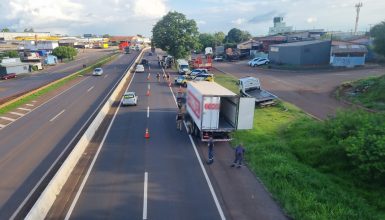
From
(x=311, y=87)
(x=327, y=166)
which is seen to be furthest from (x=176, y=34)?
(x=327, y=166)

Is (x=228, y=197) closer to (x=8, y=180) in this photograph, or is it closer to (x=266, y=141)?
(x=266, y=141)

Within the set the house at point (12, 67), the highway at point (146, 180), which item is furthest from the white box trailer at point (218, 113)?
the house at point (12, 67)

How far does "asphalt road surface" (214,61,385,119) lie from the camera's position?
3175 centimetres

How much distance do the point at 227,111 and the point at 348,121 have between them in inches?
304

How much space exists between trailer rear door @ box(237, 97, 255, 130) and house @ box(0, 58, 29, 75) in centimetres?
5567

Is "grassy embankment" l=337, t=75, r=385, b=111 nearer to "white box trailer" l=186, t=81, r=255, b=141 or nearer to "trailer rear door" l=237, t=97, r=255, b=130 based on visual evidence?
"trailer rear door" l=237, t=97, r=255, b=130

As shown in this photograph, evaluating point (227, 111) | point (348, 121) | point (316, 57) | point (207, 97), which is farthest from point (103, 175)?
point (316, 57)

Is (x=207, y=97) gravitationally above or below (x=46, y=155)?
above

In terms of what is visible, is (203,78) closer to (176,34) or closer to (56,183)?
(176,34)

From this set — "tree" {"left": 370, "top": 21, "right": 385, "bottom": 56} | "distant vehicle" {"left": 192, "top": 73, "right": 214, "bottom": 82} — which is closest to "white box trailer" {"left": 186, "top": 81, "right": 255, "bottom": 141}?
"distant vehicle" {"left": 192, "top": 73, "right": 214, "bottom": 82}

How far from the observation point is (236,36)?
128 m

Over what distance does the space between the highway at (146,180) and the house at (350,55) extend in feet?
146

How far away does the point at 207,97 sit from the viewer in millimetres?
20391

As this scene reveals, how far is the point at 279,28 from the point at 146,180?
163309 millimetres
